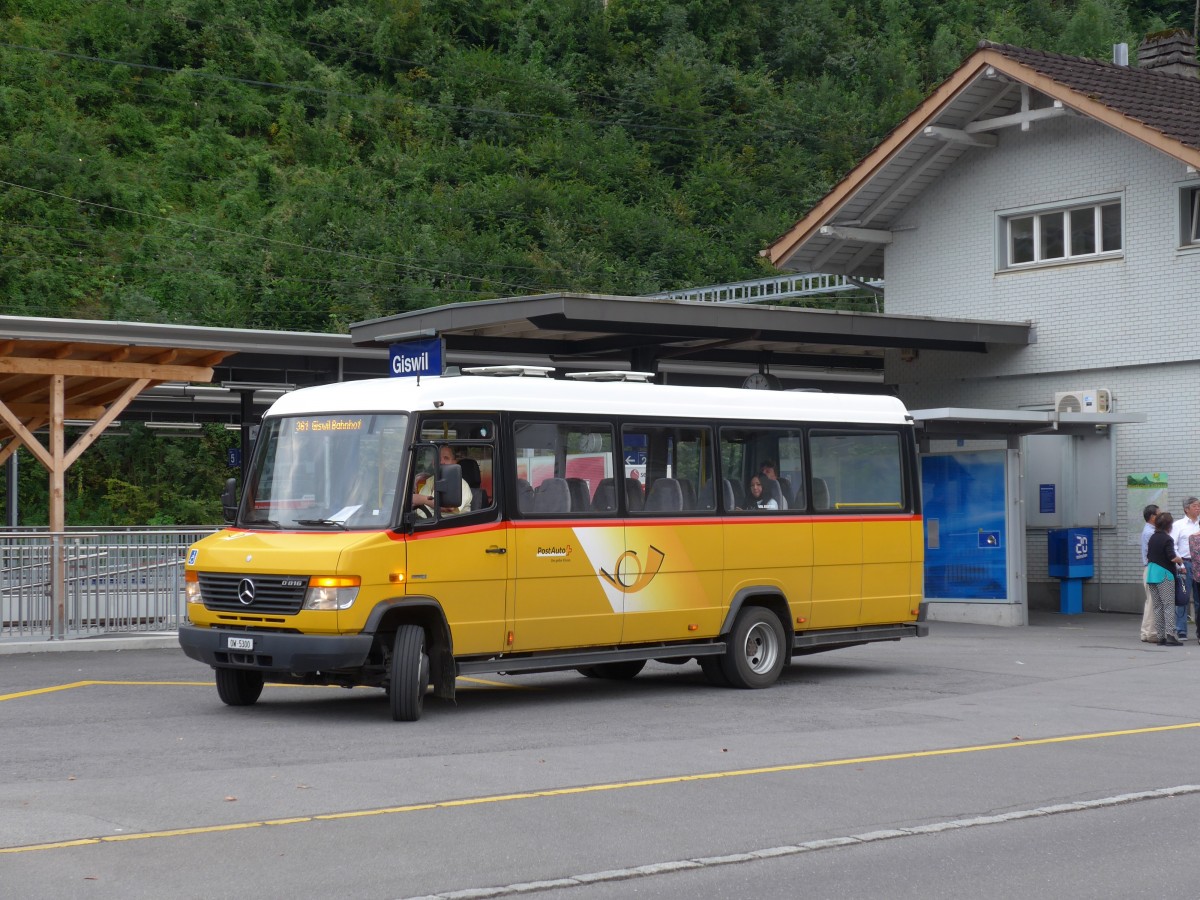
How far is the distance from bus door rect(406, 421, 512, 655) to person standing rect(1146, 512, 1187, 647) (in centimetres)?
961

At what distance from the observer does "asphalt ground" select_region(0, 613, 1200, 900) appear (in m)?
7.41

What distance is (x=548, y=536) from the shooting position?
13.6 m

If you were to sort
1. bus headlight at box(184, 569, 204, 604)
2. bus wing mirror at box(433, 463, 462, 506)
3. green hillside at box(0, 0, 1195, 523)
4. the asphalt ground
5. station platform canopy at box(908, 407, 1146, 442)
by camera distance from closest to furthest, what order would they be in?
1. the asphalt ground
2. bus wing mirror at box(433, 463, 462, 506)
3. bus headlight at box(184, 569, 204, 604)
4. station platform canopy at box(908, 407, 1146, 442)
5. green hillside at box(0, 0, 1195, 523)

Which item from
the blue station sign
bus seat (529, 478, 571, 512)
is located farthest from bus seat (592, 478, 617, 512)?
the blue station sign

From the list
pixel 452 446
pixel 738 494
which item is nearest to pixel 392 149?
pixel 738 494

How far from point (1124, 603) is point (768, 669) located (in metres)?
10.9

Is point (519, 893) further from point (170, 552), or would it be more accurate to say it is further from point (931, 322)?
point (931, 322)

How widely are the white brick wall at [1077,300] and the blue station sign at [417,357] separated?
11507 millimetres

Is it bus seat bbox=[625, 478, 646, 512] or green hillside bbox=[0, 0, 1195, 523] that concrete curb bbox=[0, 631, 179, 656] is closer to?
bus seat bbox=[625, 478, 646, 512]

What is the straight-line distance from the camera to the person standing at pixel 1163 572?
19.5 meters

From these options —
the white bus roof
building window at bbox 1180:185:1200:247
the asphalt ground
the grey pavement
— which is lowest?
the asphalt ground

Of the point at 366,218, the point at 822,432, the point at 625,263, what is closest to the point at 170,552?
the point at 822,432

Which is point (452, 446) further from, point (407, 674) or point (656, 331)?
point (656, 331)

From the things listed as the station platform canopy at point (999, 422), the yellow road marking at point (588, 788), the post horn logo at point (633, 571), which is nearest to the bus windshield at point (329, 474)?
the post horn logo at point (633, 571)
